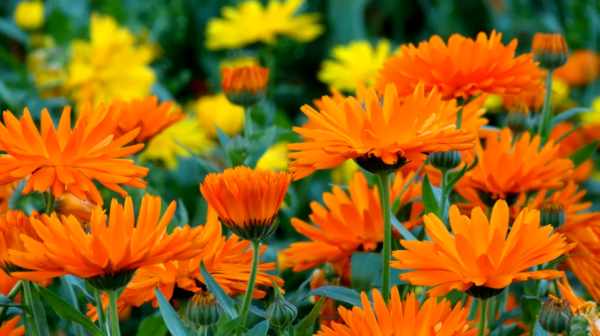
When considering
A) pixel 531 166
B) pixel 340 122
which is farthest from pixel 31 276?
pixel 531 166

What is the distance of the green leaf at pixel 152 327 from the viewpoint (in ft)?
2.62

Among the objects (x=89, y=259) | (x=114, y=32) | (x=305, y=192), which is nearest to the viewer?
(x=89, y=259)

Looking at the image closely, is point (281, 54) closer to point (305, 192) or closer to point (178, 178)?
point (178, 178)

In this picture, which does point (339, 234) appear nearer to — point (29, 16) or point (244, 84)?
point (244, 84)

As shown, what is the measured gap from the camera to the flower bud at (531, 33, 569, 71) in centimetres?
94

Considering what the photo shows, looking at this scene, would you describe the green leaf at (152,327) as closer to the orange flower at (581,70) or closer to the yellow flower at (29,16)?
the yellow flower at (29,16)

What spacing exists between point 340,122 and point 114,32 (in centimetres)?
Answer: 139

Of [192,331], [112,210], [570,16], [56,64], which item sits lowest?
[192,331]

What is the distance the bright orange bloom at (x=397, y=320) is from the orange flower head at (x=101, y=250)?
0.13 meters

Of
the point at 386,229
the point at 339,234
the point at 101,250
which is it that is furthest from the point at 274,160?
the point at 101,250

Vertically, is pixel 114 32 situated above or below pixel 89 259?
above

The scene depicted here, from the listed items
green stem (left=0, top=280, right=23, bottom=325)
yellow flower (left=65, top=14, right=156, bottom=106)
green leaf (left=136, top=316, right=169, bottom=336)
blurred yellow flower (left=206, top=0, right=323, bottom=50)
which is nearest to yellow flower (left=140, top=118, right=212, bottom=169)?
yellow flower (left=65, top=14, right=156, bottom=106)

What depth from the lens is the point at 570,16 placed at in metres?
2.62

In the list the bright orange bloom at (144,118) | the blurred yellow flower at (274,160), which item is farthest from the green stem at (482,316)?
the blurred yellow flower at (274,160)
